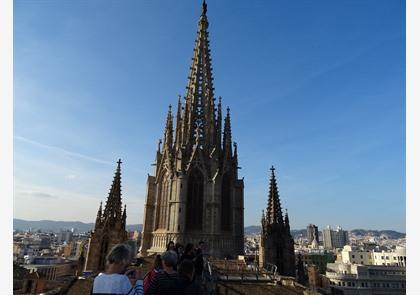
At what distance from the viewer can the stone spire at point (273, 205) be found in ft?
98.2

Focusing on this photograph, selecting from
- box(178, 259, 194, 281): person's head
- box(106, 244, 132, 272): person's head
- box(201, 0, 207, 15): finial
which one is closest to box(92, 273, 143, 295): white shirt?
box(106, 244, 132, 272): person's head

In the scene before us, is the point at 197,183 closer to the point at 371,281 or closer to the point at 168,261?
the point at 168,261

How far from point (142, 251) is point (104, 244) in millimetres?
7758

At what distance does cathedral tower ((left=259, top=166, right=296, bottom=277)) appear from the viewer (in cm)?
2861

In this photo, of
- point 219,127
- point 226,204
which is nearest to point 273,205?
point 226,204

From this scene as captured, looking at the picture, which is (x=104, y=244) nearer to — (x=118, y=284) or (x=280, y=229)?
(x=280, y=229)

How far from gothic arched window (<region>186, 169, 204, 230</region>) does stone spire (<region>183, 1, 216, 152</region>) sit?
3262 mm

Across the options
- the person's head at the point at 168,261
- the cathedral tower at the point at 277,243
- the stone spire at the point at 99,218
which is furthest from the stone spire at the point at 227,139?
the person's head at the point at 168,261

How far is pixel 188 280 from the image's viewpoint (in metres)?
4.82

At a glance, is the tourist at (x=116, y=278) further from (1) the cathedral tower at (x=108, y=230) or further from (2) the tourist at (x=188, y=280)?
(1) the cathedral tower at (x=108, y=230)

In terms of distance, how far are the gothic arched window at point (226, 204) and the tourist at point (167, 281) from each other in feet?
101

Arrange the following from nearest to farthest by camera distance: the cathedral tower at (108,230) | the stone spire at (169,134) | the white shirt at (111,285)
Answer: the white shirt at (111,285)
the cathedral tower at (108,230)
the stone spire at (169,134)

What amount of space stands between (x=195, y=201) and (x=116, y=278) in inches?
1184
